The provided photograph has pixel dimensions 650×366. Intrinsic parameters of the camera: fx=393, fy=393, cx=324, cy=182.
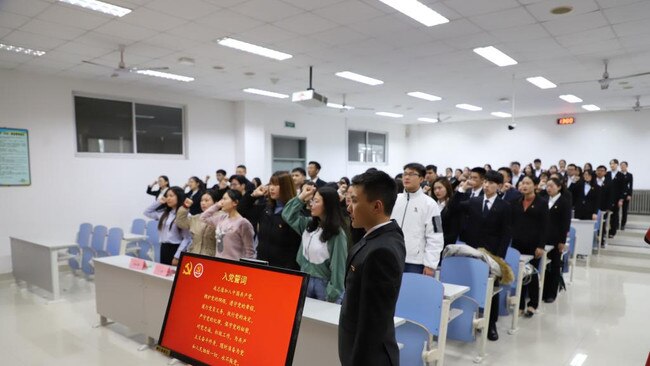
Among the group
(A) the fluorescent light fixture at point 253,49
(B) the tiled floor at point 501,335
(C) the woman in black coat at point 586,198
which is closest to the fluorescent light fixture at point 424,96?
(C) the woman in black coat at point 586,198

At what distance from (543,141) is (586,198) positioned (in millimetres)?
5303

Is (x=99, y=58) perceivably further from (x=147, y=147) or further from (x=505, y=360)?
(x=505, y=360)

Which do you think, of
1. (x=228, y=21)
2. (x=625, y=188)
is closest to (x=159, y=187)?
(x=228, y=21)

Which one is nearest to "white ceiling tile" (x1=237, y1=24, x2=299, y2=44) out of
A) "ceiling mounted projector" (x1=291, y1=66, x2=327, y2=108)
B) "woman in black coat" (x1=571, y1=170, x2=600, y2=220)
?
"ceiling mounted projector" (x1=291, y1=66, x2=327, y2=108)

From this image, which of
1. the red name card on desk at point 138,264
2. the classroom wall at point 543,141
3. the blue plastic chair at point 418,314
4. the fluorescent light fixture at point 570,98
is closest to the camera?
the blue plastic chair at point 418,314

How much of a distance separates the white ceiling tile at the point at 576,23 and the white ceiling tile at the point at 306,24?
7.79 ft

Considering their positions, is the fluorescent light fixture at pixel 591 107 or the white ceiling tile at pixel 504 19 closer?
the white ceiling tile at pixel 504 19

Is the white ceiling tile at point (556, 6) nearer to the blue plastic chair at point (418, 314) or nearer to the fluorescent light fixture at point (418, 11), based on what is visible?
the fluorescent light fixture at point (418, 11)

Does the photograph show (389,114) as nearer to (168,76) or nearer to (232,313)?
(168,76)

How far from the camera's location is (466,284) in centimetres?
325

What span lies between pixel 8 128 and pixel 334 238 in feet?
20.2

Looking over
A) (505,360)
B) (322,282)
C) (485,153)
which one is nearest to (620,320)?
(505,360)

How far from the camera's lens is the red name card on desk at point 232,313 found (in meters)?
1.05

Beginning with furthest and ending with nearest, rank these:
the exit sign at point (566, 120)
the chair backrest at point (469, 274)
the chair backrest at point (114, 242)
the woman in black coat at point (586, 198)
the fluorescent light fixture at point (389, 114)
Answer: the exit sign at point (566, 120), the fluorescent light fixture at point (389, 114), the woman in black coat at point (586, 198), the chair backrest at point (114, 242), the chair backrest at point (469, 274)
